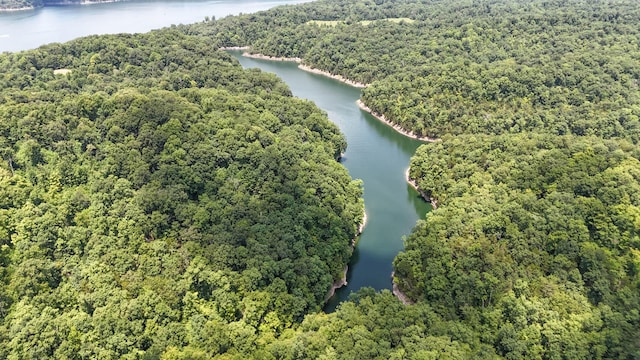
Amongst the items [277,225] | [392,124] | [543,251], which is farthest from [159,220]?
[392,124]

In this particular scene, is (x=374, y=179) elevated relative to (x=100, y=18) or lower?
elevated

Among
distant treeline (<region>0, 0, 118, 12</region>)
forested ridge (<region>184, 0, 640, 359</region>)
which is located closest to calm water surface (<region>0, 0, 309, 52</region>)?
distant treeline (<region>0, 0, 118, 12</region>)

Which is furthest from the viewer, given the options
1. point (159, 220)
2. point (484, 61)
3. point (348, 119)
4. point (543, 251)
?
point (484, 61)

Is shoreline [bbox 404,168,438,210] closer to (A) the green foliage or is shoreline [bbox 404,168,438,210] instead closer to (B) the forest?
(B) the forest

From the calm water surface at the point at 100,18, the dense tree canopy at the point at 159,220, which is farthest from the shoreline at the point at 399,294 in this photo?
the calm water surface at the point at 100,18

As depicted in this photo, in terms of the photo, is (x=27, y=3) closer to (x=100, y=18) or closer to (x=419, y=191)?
(x=100, y=18)
